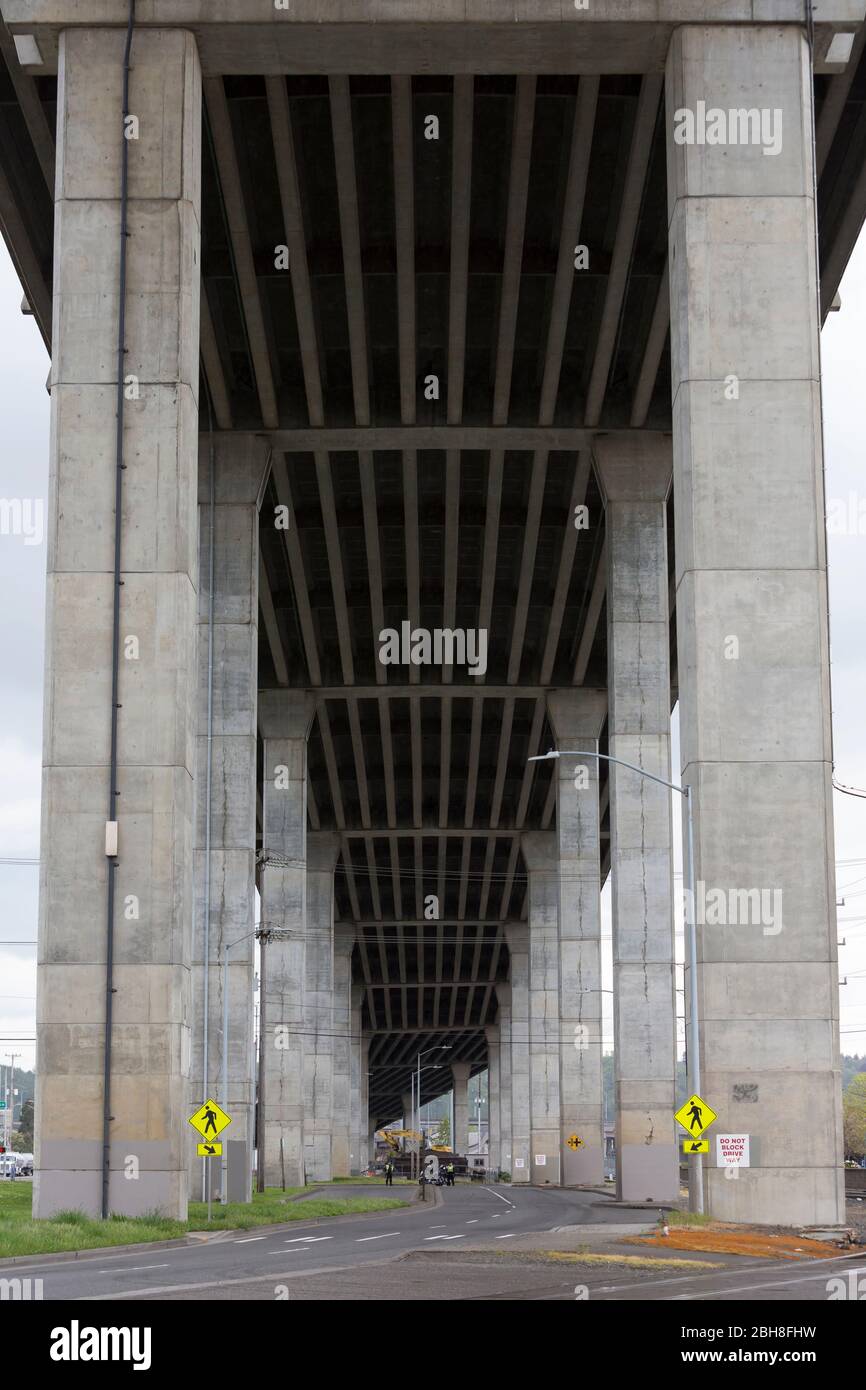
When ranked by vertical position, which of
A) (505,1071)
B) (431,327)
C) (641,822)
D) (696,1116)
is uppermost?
(431,327)

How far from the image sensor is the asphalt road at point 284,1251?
16.5m

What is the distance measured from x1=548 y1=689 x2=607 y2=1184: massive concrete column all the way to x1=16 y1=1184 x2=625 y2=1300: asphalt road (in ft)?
62.3

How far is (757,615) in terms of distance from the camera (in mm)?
26297

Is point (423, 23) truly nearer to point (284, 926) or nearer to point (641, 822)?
point (641, 822)

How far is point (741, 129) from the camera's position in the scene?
2764 centimetres

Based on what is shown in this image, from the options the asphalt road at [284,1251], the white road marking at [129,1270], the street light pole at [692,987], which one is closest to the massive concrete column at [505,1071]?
the asphalt road at [284,1251]

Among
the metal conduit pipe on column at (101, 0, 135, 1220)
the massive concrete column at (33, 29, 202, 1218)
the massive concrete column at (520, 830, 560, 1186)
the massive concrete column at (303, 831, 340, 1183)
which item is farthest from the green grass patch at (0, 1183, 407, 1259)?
the massive concrete column at (520, 830, 560, 1186)

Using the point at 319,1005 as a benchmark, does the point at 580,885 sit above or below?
above

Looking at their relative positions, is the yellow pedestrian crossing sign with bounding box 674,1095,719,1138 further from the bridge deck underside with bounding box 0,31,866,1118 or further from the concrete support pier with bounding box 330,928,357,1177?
the concrete support pier with bounding box 330,928,357,1177

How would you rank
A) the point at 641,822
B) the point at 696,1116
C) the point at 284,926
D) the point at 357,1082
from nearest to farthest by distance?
1. the point at 696,1116
2. the point at 641,822
3. the point at 284,926
4. the point at 357,1082

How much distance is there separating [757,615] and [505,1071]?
3333 inches

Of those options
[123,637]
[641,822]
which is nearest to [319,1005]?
[641,822]

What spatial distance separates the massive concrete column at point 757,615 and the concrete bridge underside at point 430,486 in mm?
54
